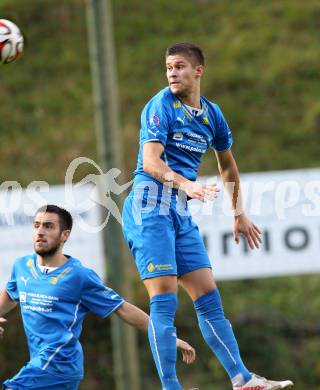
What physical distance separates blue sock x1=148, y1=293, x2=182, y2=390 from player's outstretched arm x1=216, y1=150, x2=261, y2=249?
0.98 metres

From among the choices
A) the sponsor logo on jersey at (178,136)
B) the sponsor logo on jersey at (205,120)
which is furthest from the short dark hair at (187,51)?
the sponsor logo on jersey at (178,136)

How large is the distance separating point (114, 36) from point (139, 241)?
16.1 metres

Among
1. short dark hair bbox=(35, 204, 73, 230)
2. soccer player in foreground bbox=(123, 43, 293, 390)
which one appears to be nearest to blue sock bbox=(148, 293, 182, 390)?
soccer player in foreground bbox=(123, 43, 293, 390)

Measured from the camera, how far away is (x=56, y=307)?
8258mm

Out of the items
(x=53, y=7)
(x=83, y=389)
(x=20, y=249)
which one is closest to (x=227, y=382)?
(x=83, y=389)

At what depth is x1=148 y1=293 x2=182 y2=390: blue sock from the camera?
7590mm

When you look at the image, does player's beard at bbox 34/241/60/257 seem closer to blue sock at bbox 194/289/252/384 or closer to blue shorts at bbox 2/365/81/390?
blue shorts at bbox 2/365/81/390

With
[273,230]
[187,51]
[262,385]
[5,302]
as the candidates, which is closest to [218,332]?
[262,385]

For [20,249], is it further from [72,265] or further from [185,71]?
[185,71]

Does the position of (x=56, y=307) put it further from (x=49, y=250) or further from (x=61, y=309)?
(x=49, y=250)

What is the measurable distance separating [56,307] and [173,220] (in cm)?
123

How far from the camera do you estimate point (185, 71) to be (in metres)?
7.67

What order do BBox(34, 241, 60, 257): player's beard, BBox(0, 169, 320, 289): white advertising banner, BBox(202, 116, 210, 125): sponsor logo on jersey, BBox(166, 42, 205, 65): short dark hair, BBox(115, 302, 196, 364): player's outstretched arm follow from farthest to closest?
BBox(0, 169, 320, 289): white advertising banner < BBox(34, 241, 60, 257): player's beard < BBox(115, 302, 196, 364): player's outstretched arm < BBox(202, 116, 210, 125): sponsor logo on jersey < BBox(166, 42, 205, 65): short dark hair

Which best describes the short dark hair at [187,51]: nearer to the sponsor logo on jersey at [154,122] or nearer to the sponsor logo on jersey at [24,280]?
the sponsor logo on jersey at [154,122]
